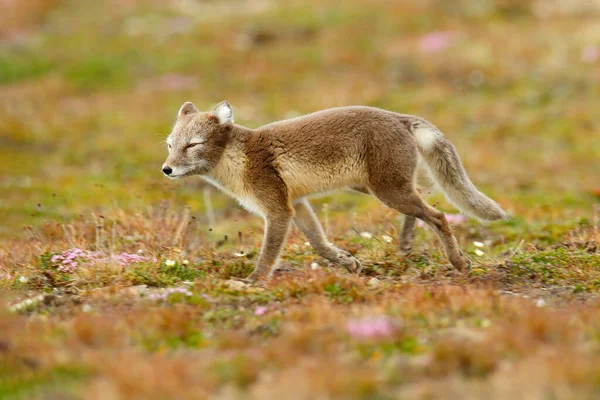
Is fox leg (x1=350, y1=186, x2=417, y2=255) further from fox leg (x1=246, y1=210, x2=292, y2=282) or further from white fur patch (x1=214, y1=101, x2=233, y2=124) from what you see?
white fur patch (x1=214, y1=101, x2=233, y2=124)

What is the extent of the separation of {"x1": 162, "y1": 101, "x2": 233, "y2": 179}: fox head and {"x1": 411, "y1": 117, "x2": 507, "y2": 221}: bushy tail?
1835 mm

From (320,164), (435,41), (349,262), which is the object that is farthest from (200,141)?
(435,41)

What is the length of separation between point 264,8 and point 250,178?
745 inches

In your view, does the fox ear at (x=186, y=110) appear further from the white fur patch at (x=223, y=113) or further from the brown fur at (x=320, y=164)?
the white fur patch at (x=223, y=113)

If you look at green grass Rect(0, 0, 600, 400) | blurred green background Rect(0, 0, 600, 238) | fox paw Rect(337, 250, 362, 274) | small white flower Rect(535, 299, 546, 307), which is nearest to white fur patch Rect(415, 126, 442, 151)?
green grass Rect(0, 0, 600, 400)

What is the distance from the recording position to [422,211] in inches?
269

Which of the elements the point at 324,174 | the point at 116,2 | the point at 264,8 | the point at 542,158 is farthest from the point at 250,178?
the point at 116,2

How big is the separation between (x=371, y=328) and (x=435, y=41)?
16.8 meters

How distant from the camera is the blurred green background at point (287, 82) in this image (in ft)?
44.3

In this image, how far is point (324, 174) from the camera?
276 inches

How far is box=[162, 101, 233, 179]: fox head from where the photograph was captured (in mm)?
7105

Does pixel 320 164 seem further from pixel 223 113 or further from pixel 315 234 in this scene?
pixel 223 113

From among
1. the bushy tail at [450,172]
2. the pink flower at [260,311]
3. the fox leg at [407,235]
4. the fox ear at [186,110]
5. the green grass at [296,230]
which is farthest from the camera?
the fox ear at [186,110]

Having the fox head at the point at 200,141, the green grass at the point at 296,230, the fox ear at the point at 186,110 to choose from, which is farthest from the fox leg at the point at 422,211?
the fox ear at the point at 186,110
